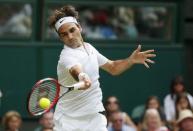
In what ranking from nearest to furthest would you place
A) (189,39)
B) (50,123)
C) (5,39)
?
(50,123), (5,39), (189,39)

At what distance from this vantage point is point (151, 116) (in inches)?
436

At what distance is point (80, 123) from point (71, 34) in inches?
33.9

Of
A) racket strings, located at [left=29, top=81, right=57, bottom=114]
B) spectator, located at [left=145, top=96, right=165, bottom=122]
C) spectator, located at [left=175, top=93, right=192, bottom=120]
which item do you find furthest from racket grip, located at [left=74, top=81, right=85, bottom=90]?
spectator, located at [left=175, top=93, right=192, bottom=120]

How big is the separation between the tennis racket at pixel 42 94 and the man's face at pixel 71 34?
1.29 feet

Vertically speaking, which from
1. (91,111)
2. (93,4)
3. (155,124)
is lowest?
(155,124)

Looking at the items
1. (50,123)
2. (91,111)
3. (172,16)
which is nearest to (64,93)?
(91,111)

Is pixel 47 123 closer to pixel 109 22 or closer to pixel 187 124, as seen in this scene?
pixel 187 124

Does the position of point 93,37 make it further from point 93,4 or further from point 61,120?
point 61,120

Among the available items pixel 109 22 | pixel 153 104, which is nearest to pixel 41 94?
pixel 153 104

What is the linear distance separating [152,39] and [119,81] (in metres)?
0.91

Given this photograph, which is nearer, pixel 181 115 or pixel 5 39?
pixel 181 115

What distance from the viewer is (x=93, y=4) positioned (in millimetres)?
13258

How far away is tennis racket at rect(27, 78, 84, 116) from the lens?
7.30 metres

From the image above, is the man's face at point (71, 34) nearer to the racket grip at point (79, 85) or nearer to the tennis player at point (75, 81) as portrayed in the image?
the tennis player at point (75, 81)
